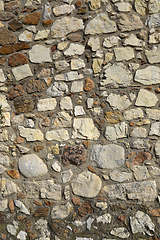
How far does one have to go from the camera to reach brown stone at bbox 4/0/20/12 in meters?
2.45

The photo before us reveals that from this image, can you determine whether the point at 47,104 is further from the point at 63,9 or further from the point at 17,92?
the point at 63,9

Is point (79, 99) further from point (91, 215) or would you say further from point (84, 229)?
point (84, 229)

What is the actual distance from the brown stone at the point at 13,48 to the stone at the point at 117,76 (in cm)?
101

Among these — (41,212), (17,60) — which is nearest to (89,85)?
(17,60)

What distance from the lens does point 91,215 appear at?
2139mm

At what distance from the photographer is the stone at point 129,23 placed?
7.40 ft

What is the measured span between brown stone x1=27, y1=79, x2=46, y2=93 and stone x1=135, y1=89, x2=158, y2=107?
1088 mm

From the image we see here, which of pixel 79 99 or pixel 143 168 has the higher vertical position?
pixel 79 99

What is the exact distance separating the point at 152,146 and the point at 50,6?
1.99 meters

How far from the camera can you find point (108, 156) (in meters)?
2.18

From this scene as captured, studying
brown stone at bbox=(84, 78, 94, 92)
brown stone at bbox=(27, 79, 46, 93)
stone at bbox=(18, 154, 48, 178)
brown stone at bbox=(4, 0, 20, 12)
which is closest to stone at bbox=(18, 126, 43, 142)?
stone at bbox=(18, 154, 48, 178)

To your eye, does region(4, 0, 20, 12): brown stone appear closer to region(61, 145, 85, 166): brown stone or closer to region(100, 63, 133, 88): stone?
region(100, 63, 133, 88): stone

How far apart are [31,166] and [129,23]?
76.7 inches

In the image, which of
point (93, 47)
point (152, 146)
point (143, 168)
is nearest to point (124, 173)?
point (143, 168)
